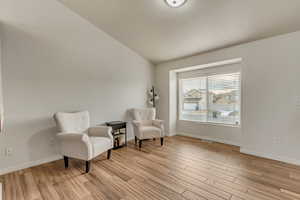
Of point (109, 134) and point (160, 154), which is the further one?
point (160, 154)

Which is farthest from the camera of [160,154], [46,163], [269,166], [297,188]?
[160,154]

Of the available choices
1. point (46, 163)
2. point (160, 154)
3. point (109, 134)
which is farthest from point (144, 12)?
point (46, 163)

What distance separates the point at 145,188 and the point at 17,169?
2193 millimetres

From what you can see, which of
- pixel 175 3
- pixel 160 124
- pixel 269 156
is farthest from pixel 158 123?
pixel 175 3

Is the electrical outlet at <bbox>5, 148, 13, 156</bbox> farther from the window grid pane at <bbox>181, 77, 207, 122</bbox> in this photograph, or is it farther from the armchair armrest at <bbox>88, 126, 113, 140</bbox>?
the window grid pane at <bbox>181, 77, 207, 122</bbox>

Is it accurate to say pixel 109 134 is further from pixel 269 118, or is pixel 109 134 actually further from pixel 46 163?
pixel 269 118

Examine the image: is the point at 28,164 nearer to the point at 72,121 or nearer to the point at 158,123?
the point at 72,121

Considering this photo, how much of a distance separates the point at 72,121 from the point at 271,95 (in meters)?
3.78

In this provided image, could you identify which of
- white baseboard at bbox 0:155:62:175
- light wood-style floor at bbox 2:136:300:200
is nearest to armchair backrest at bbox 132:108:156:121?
light wood-style floor at bbox 2:136:300:200

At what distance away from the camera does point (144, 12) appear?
8.59 feet

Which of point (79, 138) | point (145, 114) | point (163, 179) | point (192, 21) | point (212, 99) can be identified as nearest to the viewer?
point (163, 179)

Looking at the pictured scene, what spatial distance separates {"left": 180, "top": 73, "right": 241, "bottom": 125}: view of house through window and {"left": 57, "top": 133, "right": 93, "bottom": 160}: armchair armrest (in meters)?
3.11

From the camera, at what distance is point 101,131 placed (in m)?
2.79

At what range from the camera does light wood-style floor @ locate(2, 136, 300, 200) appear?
1733mm
